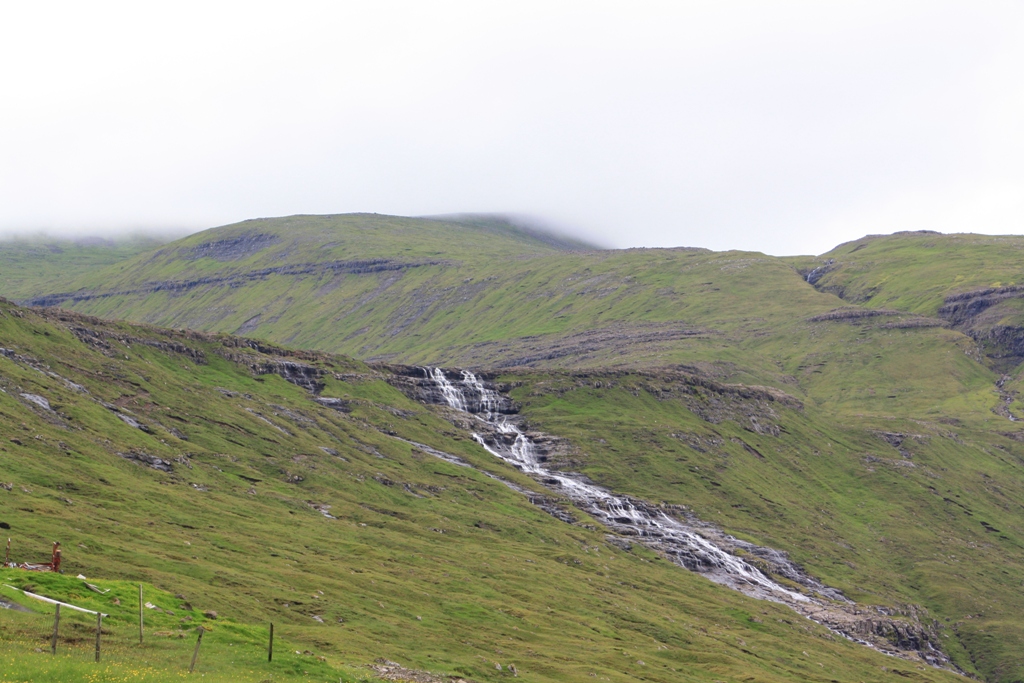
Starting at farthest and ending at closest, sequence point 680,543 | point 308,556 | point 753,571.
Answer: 1. point 680,543
2. point 753,571
3. point 308,556

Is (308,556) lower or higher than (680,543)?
higher

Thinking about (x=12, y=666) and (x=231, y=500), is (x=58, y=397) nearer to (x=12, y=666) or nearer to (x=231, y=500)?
(x=231, y=500)

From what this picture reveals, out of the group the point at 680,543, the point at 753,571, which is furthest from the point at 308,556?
the point at 753,571

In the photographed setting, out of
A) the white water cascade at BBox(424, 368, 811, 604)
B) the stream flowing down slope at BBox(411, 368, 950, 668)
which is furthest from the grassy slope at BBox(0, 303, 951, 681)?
the white water cascade at BBox(424, 368, 811, 604)

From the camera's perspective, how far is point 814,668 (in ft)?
417

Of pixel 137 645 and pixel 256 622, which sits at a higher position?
pixel 137 645

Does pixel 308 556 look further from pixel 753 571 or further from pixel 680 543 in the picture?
pixel 753 571

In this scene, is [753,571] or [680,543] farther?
[680,543]

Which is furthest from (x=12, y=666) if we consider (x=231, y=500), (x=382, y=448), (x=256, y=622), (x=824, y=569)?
(x=824, y=569)

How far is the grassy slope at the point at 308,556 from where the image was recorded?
7994 cm

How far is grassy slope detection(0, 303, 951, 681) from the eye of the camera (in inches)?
3147

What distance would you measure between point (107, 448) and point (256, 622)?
67622 millimetres

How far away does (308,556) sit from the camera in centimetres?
11525

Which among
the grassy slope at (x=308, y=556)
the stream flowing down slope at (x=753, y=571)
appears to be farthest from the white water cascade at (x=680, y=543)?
the grassy slope at (x=308, y=556)
